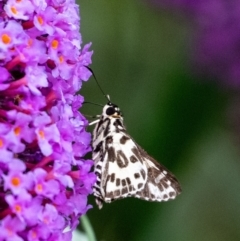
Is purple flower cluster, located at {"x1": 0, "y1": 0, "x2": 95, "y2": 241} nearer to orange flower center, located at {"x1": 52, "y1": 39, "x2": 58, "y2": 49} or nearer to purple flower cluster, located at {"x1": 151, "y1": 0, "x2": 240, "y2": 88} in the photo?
orange flower center, located at {"x1": 52, "y1": 39, "x2": 58, "y2": 49}

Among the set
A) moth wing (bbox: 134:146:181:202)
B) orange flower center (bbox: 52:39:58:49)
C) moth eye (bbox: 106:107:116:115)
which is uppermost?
orange flower center (bbox: 52:39:58:49)

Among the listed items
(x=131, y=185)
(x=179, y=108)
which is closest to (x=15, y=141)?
(x=131, y=185)

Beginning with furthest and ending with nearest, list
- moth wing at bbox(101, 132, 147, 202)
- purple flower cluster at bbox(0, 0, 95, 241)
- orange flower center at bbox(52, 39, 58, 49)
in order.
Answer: moth wing at bbox(101, 132, 147, 202), orange flower center at bbox(52, 39, 58, 49), purple flower cluster at bbox(0, 0, 95, 241)

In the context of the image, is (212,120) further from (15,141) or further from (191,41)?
(15,141)

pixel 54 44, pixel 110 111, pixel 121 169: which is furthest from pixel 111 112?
pixel 54 44

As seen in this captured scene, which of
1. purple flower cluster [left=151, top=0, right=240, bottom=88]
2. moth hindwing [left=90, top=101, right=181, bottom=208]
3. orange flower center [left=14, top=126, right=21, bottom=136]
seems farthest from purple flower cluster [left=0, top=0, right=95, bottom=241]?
purple flower cluster [left=151, top=0, right=240, bottom=88]

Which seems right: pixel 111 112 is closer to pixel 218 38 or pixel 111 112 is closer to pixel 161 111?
pixel 218 38
